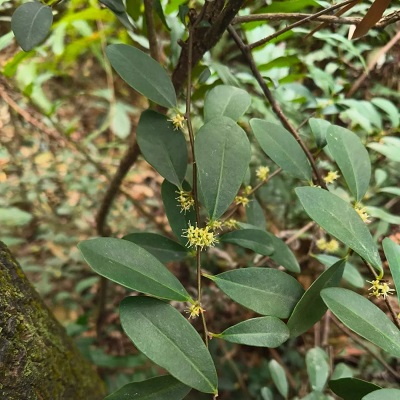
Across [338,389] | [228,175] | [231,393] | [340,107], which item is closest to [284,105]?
[340,107]

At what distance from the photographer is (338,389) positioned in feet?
1.56

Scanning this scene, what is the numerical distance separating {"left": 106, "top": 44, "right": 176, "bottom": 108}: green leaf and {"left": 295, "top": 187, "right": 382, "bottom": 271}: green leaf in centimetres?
23

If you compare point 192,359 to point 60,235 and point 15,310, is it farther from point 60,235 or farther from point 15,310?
point 60,235

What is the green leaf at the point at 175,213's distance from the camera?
21.7 inches

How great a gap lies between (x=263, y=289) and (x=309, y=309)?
6cm

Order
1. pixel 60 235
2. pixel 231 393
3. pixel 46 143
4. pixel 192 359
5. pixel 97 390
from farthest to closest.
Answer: pixel 46 143 < pixel 60 235 < pixel 231 393 < pixel 97 390 < pixel 192 359

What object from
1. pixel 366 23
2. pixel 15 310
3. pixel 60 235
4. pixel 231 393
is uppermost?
pixel 366 23

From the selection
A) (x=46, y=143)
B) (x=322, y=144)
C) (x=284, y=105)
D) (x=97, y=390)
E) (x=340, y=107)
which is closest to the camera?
(x=322, y=144)

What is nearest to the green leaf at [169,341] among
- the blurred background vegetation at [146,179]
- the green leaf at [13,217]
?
the blurred background vegetation at [146,179]

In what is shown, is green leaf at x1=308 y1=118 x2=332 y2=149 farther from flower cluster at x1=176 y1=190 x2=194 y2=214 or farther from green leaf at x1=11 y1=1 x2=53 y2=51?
green leaf at x1=11 y1=1 x2=53 y2=51

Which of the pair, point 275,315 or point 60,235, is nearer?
point 275,315

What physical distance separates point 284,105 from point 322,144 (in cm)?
44

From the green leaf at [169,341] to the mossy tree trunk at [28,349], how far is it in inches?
6.5

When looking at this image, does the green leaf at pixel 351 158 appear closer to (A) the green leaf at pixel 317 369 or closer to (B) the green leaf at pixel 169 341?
(B) the green leaf at pixel 169 341
